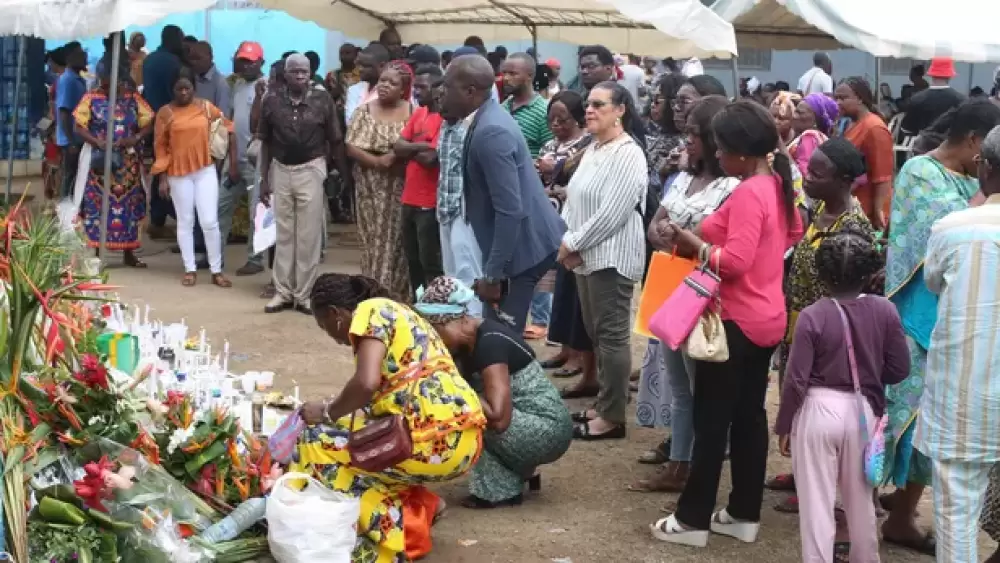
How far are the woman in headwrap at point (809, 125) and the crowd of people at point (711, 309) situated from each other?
0.02 metres

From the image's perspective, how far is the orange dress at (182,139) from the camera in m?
10.4

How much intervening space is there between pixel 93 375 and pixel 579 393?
3.55 metres

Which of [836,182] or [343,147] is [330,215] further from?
[836,182]

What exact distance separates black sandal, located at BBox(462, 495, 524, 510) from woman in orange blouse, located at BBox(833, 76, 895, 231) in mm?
2891

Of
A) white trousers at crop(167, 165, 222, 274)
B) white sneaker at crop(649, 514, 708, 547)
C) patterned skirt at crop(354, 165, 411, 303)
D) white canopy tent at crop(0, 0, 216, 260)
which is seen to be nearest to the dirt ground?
white sneaker at crop(649, 514, 708, 547)

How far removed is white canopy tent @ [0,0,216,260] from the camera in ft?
26.8

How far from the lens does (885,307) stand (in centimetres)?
467

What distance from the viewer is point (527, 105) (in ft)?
29.0

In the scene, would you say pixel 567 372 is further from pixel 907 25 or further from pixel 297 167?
pixel 907 25

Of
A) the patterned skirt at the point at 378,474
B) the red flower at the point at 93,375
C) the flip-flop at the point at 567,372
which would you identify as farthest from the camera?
the flip-flop at the point at 567,372

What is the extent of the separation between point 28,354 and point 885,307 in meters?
3.21

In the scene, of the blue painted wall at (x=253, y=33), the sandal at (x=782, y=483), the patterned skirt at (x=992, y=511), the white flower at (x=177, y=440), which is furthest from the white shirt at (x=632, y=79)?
the white flower at (x=177, y=440)

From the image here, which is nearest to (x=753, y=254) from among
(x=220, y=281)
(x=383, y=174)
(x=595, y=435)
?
(x=595, y=435)

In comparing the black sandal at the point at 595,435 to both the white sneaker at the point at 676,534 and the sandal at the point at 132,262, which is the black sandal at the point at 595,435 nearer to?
the white sneaker at the point at 676,534
